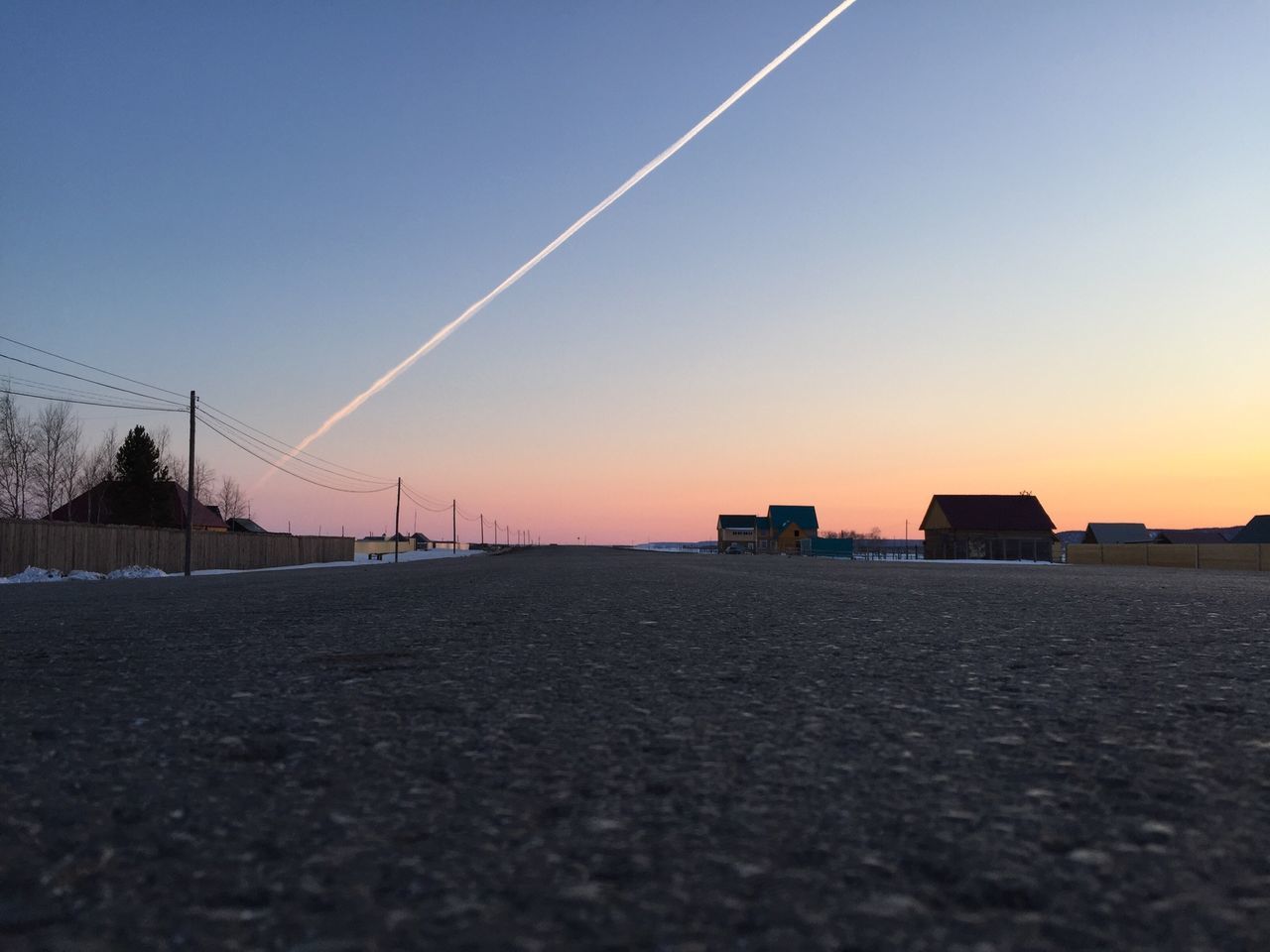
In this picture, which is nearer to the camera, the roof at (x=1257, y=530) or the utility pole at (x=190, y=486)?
the utility pole at (x=190, y=486)

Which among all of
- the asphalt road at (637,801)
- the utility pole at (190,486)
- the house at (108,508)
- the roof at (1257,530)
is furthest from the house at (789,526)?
the asphalt road at (637,801)

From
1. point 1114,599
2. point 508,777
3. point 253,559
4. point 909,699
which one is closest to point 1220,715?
point 909,699

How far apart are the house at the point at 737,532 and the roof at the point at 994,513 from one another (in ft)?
186

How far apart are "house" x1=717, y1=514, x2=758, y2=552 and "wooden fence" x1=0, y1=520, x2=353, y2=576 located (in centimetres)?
9121

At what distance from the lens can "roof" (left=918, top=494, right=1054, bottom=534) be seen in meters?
76.7

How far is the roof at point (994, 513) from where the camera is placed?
252 ft

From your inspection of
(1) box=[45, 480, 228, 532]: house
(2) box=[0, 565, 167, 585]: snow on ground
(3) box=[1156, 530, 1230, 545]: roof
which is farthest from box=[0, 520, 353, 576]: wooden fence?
(3) box=[1156, 530, 1230, 545]: roof

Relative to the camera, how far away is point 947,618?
7766 mm

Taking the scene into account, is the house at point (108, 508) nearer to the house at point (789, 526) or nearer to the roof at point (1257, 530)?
the house at point (789, 526)

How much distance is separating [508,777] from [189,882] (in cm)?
93

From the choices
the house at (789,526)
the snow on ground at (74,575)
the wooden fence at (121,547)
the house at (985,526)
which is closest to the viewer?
the snow on ground at (74,575)

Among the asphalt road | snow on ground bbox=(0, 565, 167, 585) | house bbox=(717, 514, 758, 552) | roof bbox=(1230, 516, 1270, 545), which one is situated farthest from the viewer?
house bbox=(717, 514, 758, 552)

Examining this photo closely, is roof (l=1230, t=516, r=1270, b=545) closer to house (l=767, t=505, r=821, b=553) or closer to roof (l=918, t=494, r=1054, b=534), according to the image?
roof (l=918, t=494, r=1054, b=534)

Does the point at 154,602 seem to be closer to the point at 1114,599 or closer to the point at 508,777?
the point at 508,777
